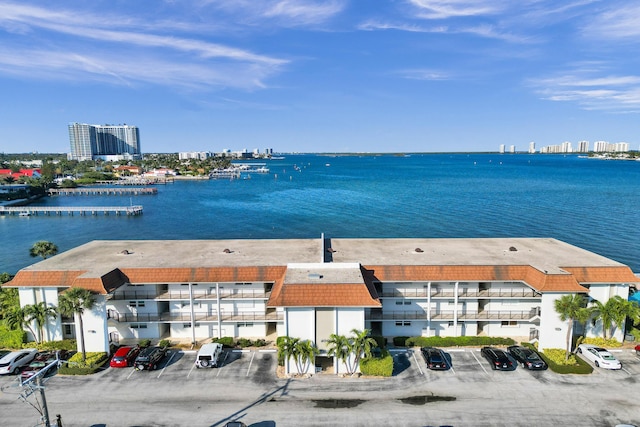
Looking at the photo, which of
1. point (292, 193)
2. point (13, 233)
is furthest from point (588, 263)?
point (292, 193)

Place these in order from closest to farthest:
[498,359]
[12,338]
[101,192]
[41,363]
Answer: [498,359] < [41,363] < [12,338] < [101,192]

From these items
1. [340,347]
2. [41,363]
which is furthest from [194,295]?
[340,347]

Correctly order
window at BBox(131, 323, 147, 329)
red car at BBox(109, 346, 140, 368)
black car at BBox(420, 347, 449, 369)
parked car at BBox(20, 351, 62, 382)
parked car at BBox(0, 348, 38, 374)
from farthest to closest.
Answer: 1. window at BBox(131, 323, 147, 329)
2. red car at BBox(109, 346, 140, 368)
3. black car at BBox(420, 347, 449, 369)
4. parked car at BBox(0, 348, 38, 374)
5. parked car at BBox(20, 351, 62, 382)

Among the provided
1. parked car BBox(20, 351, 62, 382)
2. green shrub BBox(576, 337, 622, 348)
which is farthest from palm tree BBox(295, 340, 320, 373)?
green shrub BBox(576, 337, 622, 348)

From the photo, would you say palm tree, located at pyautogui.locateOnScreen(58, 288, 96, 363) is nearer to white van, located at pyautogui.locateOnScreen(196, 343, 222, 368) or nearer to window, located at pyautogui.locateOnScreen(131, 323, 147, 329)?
window, located at pyautogui.locateOnScreen(131, 323, 147, 329)

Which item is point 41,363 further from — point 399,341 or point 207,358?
point 399,341

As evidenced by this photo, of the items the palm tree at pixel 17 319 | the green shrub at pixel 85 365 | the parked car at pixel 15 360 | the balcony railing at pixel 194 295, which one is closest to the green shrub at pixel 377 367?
the balcony railing at pixel 194 295

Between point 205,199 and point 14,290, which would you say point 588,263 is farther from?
point 205,199
